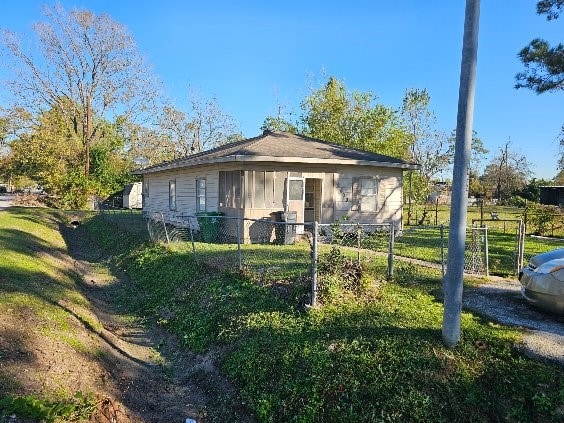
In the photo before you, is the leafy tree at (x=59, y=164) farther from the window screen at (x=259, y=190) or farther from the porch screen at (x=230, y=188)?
the window screen at (x=259, y=190)

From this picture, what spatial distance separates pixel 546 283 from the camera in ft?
19.0

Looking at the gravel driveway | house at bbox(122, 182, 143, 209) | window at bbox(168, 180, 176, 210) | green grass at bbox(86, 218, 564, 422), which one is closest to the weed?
green grass at bbox(86, 218, 564, 422)

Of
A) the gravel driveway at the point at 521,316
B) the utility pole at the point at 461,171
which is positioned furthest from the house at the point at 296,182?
the utility pole at the point at 461,171

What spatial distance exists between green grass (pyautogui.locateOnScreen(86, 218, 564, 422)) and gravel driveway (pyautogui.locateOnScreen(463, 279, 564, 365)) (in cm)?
21

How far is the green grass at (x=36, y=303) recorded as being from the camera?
368cm

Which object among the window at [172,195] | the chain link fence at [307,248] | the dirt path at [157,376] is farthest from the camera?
the window at [172,195]

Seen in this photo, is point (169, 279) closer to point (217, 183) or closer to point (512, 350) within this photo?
point (217, 183)

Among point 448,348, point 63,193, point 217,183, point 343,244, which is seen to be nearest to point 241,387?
point 448,348

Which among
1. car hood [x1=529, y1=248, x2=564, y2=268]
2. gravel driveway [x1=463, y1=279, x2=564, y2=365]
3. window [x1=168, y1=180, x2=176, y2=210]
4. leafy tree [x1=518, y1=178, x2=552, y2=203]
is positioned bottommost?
gravel driveway [x1=463, y1=279, x2=564, y2=365]

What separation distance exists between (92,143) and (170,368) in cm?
3584

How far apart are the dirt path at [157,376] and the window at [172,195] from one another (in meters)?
10.9

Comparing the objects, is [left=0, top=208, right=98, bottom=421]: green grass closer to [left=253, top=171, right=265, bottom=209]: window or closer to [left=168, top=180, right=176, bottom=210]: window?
[left=253, top=171, right=265, bottom=209]: window

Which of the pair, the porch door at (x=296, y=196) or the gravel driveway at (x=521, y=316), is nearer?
the gravel driveway at (x=521, y=316)

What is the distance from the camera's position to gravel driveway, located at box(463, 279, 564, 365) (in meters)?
4.87
